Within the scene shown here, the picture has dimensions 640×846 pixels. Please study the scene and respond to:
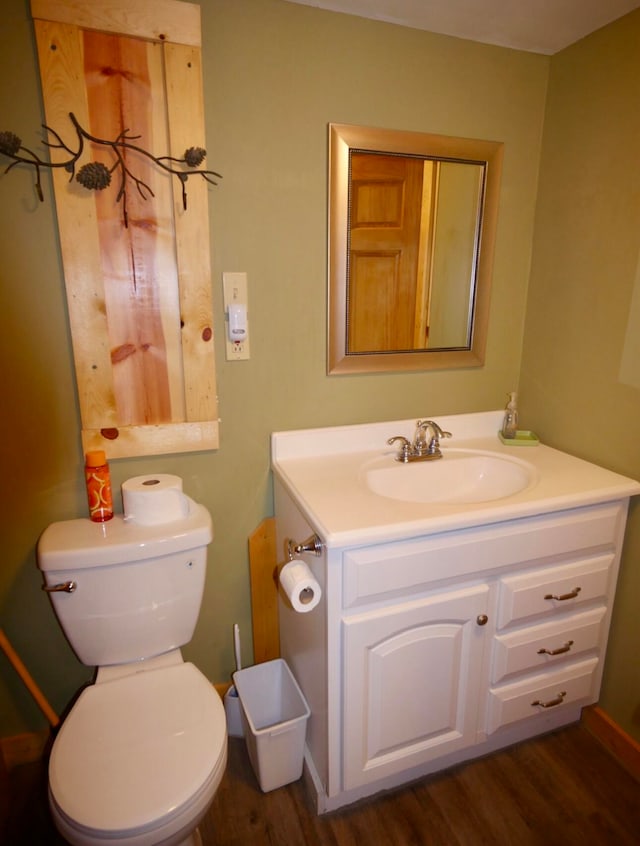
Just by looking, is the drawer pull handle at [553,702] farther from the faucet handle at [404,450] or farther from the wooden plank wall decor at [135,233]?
the wooden plank wall decor at [135,233]

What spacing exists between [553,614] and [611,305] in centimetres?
94

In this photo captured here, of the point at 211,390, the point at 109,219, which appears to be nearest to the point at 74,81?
the point at 109,219

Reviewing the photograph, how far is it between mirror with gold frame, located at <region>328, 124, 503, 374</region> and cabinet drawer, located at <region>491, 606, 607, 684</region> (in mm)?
883

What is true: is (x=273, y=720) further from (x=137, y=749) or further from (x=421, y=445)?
(x=421, y=445)

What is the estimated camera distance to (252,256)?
1.38 m

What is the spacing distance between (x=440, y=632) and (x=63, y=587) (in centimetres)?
97

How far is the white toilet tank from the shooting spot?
46.4 inches

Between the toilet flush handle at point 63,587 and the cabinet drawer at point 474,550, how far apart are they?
687 mm

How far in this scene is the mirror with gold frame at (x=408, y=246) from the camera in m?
1.42

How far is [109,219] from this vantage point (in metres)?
1.23

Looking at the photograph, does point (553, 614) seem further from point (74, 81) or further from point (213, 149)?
point (74, 81)

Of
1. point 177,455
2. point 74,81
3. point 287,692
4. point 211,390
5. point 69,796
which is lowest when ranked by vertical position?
point 287,692

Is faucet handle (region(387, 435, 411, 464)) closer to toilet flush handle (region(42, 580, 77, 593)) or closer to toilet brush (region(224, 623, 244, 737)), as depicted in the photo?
toilet brush (region(224, 623, 244, 737))

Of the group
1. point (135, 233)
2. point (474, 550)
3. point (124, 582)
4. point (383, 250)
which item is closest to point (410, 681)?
point (474, 550)
